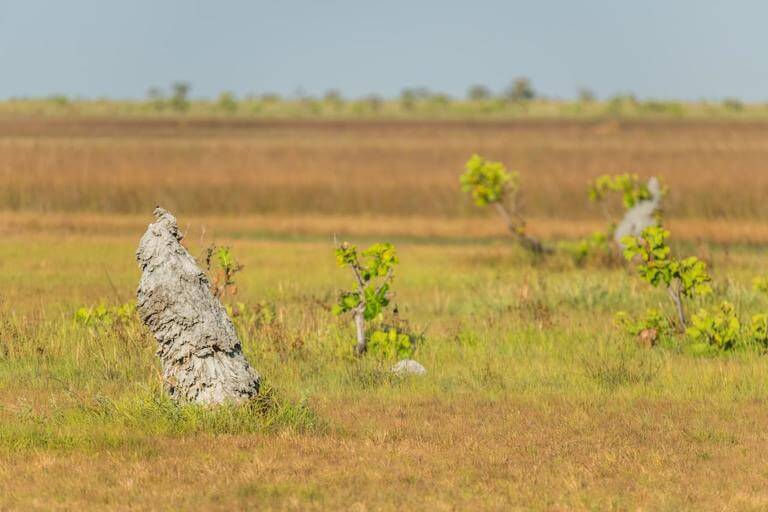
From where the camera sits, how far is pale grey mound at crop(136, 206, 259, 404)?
9.98 meters

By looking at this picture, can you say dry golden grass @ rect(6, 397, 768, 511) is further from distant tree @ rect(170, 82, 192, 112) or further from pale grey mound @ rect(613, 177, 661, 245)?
distant tree @ rect(170, 82, 192, 112)

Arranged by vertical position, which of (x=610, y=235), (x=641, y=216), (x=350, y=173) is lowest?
(x=610, y=235)

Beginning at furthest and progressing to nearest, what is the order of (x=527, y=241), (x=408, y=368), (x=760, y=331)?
(x=527, y=241), (x=760, y=331), (x=408, y=368)

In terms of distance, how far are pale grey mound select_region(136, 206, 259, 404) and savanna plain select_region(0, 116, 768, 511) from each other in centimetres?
24

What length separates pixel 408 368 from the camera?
1220 centimetres

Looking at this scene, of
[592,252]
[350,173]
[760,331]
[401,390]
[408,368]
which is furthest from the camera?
[350,173]

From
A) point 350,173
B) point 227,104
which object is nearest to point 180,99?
point 227,104

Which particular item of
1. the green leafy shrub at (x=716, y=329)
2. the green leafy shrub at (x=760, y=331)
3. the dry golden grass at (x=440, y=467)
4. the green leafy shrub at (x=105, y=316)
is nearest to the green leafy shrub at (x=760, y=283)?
the green leafy shrub at (x=760, y=331)

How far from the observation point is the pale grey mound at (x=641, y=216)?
69.6 feet

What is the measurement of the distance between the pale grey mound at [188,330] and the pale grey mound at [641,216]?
12182 mm

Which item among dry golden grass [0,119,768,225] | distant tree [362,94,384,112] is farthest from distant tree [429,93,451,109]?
dry golden grass [0,119,768,225]

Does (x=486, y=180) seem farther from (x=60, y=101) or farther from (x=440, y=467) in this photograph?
(x=60, y=101)

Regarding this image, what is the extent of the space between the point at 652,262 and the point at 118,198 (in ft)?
69.8

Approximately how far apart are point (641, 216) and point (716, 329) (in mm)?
8417
